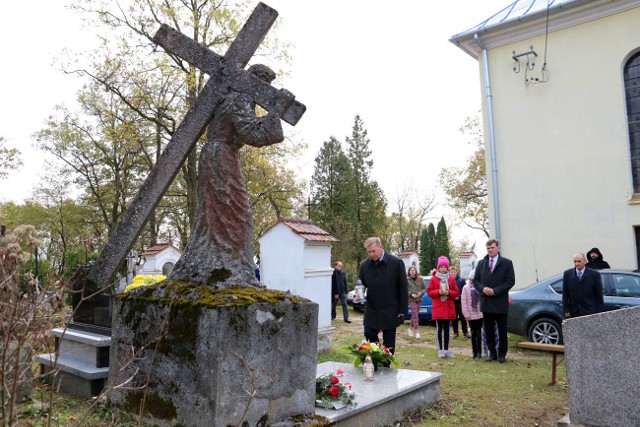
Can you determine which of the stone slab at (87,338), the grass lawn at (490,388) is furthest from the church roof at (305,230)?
the stone slab at (87,338)

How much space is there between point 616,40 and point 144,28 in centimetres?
1505

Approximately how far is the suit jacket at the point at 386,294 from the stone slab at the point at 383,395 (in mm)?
708

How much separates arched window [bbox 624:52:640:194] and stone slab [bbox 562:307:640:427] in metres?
11.0

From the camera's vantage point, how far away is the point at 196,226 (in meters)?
4.29

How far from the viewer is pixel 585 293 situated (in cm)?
763

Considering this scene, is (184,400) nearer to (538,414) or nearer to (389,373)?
(389,373)

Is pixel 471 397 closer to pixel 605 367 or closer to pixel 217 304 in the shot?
pixel 605 367

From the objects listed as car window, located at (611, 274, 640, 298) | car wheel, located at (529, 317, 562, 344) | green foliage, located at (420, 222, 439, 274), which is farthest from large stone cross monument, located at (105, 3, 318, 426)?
green foliage, located at (420, 222, 439, 274)

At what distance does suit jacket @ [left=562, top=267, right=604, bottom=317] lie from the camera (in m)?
7.58

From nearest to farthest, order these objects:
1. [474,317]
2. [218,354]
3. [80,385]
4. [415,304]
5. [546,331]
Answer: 1. [218,354]
2. [80,385]
3. [474,317]
4. [546,331]
5. [415,304]

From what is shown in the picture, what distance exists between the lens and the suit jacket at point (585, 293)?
24.9 ft

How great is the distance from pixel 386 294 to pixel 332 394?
2182 mm

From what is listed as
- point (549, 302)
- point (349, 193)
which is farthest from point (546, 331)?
point (349, 193)

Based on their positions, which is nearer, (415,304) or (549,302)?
(549,302)
